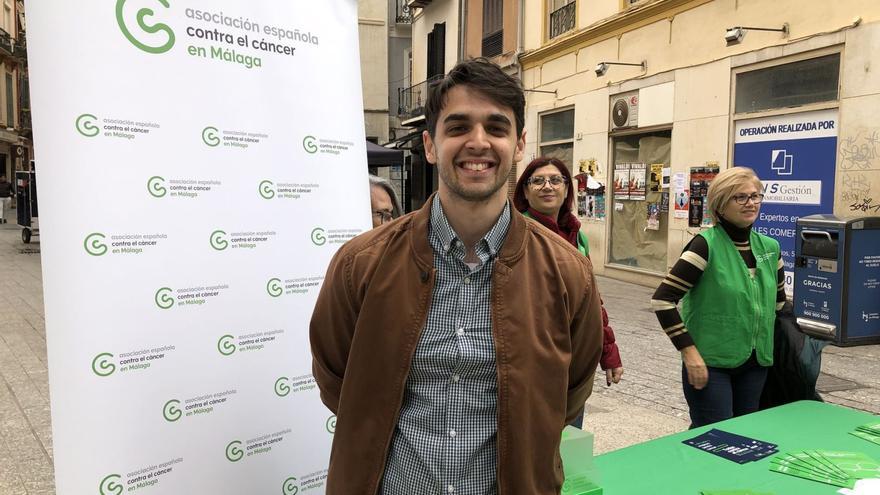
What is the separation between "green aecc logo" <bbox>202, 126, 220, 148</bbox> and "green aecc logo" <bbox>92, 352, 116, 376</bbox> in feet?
2.45

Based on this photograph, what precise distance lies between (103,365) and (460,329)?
1.11 meters

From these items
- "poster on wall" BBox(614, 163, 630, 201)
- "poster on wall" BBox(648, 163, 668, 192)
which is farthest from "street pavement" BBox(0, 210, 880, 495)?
"poster on wall" BBox(614, 163, 630, 201)

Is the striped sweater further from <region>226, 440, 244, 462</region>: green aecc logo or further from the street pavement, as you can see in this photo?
<region>226, 440, 244, 462</region>: green aecc logo

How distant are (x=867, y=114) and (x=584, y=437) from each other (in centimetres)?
734

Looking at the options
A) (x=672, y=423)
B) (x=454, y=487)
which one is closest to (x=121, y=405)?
(x=454, y=487)

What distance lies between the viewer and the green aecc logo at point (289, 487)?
2.34 meters

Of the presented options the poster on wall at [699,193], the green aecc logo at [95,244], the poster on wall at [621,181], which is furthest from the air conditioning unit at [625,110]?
the green aecc logo at [95,244]

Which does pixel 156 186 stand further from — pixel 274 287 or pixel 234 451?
pixel 234 451

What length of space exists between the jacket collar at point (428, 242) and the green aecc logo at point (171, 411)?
1017 mm

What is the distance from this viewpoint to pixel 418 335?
159cm

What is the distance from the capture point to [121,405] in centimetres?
195

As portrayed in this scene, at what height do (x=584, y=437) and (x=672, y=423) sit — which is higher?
(x=584, y=437)

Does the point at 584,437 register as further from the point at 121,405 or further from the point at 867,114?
the point at 867,114

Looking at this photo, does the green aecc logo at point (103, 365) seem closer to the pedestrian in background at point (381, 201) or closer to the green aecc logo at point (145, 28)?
the green aecc logo at point (145, 28)
